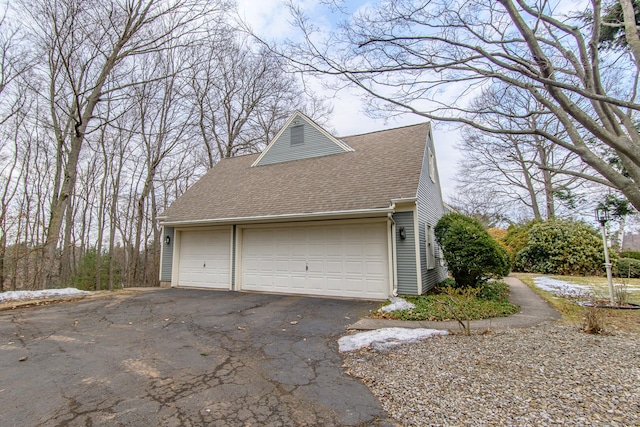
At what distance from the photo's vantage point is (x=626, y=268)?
1361cm

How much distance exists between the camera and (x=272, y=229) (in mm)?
9844

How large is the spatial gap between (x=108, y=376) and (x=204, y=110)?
18.0 m

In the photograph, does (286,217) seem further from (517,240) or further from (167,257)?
(517,240)

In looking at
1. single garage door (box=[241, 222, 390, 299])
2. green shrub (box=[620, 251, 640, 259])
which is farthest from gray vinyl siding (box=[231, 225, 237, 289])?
green shrub (box=[620, 251, 640, 259])

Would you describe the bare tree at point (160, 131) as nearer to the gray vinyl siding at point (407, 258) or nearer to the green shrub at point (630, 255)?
the gray vinyl siding at point (407, 258)

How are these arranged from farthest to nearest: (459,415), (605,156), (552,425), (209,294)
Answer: (605,156) < (209,294) < (459,415) < (552,425)

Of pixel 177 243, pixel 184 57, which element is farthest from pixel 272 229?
pixel 184 57

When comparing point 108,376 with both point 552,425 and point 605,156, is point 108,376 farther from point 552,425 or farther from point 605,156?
point 605,156

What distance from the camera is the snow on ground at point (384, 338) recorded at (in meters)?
4.61

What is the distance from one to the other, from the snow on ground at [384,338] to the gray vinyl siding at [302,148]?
7937 mm

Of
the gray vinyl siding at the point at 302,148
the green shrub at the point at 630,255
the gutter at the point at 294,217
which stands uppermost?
the gray vinyl siding at the point at 302,148

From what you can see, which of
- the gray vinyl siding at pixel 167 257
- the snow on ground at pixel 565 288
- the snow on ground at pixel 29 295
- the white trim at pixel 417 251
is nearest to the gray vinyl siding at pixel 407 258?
the white trim at pixel 417 251

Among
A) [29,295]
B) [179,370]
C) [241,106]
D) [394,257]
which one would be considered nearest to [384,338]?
[179,370]

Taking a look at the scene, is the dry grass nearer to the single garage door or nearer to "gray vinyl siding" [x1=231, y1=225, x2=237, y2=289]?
the single garage door
